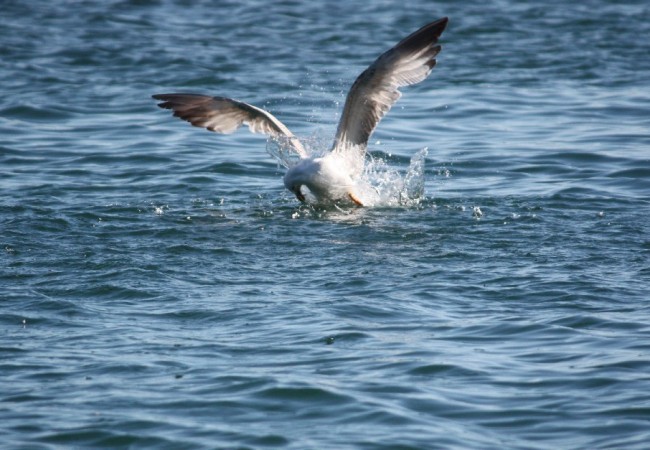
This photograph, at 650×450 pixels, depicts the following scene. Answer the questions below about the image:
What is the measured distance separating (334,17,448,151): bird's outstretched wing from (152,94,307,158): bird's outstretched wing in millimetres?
686

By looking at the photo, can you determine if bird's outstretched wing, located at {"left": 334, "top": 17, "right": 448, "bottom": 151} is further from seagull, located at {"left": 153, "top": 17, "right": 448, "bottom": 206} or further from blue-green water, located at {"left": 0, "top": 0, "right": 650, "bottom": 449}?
blue-green water, located at {"left": 0, "top": 0, "right": 650, "bottom": 449}

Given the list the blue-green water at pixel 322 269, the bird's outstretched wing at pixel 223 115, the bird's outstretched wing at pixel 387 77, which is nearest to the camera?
the blue-green water at pixel 322 269

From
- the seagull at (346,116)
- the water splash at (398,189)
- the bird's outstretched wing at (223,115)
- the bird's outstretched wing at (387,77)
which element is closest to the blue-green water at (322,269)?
the water splash at (398,189)

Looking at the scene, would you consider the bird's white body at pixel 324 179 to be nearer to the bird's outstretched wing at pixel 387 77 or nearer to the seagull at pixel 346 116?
the seagull at pixel 346 116

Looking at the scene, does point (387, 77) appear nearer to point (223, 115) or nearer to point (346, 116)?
point (346, 116)

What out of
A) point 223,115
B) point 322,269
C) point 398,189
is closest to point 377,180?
point 398,189

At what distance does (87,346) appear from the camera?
274 inches

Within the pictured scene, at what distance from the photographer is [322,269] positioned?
28.4ft

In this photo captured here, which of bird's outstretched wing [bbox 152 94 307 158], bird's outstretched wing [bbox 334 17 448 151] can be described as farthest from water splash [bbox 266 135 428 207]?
bird's outstretched wing [bbox 334 17 448 151]

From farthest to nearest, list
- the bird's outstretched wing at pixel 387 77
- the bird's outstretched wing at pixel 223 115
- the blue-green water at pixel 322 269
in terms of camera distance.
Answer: the bird's outstretched wing at pixel 223 115 < the bird's outstretched wing at pixel 387 77 < the blue-green water at pixel 322 269

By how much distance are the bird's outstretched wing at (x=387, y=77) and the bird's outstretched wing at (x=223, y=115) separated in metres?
0.69

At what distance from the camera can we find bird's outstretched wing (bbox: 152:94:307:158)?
11281mm

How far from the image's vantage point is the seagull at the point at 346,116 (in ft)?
33.7

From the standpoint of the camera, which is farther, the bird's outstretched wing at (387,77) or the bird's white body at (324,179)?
the bird's white body at (324,179)
